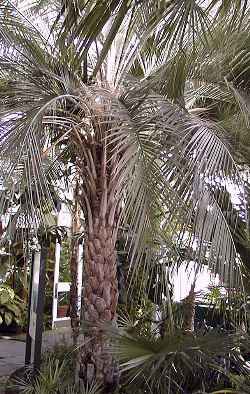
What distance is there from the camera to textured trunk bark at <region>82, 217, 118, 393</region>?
4844 mm

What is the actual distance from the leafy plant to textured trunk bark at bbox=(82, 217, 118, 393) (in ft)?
22.2

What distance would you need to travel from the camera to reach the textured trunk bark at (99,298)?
15.9 feet

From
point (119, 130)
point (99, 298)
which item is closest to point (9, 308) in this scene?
point (99, 298)

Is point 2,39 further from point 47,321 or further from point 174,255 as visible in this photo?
point 47,321

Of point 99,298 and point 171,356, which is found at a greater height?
point 99,298

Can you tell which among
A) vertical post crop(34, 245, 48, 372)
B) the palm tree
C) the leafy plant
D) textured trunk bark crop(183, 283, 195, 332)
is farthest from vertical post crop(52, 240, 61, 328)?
textured trunk bark crop(183, 283, 195, 332)

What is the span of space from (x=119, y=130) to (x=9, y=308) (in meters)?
8.14

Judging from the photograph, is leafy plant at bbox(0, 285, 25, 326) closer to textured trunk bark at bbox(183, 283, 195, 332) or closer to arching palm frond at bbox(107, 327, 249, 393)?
textured trunk bark at bbox(183, 283, 195, 332)

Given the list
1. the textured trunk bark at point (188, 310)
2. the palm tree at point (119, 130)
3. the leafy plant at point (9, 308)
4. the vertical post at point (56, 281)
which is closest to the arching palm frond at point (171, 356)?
the palm tree at point (119, 130)

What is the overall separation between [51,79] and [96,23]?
7.34 feet

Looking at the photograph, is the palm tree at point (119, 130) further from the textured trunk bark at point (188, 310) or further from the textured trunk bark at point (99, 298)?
the textured trunk bark at point (188, 310)

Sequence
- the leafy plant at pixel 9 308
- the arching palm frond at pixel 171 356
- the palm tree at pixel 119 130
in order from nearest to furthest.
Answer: the palm tree at pixel 119 130 → the arching palm frond at pixel 171 356 → the leafy plant at pixel 9 308

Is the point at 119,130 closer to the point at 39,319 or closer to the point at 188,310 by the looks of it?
the point at 188,310

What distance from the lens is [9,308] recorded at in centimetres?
1141
